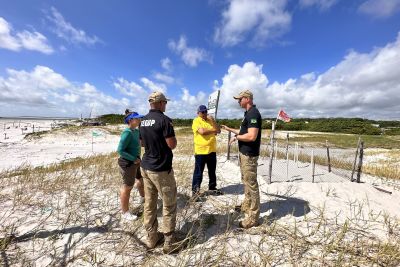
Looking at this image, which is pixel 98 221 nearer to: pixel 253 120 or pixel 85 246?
pixel 85 246

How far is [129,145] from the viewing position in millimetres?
4266

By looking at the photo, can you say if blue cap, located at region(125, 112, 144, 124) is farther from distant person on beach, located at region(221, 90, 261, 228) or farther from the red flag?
the red flag

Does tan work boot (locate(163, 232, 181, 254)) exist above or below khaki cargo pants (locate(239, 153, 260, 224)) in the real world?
below

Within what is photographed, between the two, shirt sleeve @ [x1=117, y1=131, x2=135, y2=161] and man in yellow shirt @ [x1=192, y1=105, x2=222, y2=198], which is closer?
shirt sleeve @ [x1=117, y1=131, x2=135, y2=161]

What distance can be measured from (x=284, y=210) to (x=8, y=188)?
6.17 meters

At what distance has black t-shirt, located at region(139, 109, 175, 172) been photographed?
3.36 m

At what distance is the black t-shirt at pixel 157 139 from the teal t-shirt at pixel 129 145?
823 mm

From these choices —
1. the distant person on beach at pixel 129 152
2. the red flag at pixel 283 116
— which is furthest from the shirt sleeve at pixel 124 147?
the red flag at pixel 283 116

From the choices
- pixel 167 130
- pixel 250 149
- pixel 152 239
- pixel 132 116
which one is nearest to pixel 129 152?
pixel 132 116

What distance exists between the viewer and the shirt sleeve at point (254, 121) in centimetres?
395

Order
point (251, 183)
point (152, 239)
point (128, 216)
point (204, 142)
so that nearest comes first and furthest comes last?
point (152, 239)
point (251, 183)
point (128, 216)
point (204, 142)

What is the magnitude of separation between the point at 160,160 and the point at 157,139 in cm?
28

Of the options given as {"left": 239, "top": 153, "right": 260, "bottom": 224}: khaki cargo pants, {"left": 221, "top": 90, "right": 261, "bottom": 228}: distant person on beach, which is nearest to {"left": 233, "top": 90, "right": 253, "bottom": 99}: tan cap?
{"left": 221, "top": 90, "right": 261, "bottom": 228}: distant person on beach

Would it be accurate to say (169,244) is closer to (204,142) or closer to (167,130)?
(167,130)
